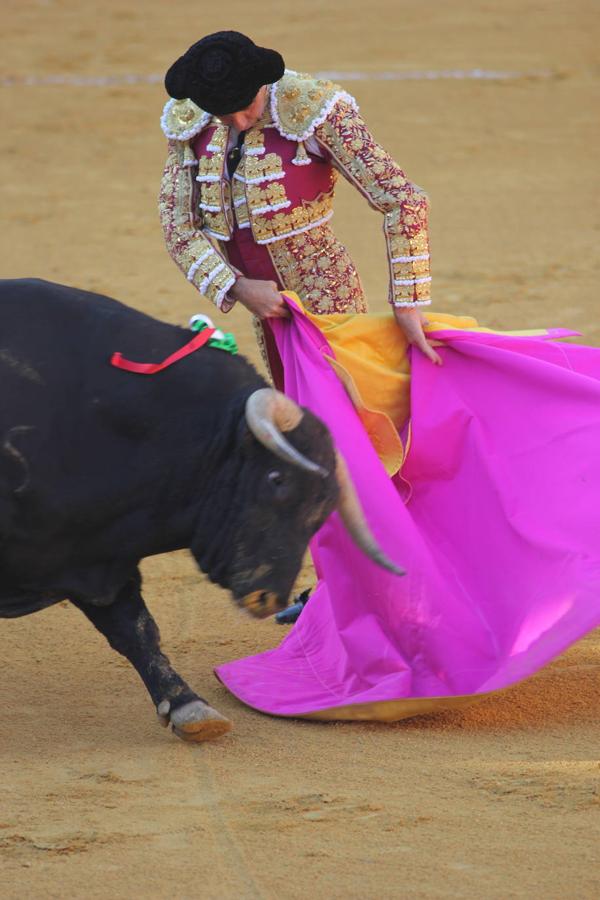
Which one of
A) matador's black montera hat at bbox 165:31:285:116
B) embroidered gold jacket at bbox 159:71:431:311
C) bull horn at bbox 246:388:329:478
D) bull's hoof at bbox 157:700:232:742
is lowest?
bull's hoof at bbox 157:700:232:742

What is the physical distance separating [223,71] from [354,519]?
3.38 feet

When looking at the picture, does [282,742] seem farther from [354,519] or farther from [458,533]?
[458,533]

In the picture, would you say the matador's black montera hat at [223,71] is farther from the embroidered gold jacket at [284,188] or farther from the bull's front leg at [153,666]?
the bull's front leg at [153,666]

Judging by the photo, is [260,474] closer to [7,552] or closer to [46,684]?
[7,552]

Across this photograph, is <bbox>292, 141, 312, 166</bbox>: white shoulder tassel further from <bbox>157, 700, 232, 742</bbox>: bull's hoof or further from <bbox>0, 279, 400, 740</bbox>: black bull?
<bbox>157, 700, 232, 742</bbox>: bull's hoof

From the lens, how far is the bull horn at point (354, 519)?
3416 millimetres

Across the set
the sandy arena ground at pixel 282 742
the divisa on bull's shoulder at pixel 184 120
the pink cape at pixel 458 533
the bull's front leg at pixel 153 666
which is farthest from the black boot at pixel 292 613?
the divisa on bull's shoulder at pixel 184 120

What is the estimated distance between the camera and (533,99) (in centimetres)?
1058

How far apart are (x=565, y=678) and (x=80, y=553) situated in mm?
1209

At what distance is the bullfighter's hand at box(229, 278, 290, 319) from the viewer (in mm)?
3877

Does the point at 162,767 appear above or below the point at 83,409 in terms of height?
below

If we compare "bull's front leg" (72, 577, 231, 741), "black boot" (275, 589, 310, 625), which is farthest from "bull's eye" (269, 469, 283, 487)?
"black boot" (275, 589, 310, 625)

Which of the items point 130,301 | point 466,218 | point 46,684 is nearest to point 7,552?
point 46,684

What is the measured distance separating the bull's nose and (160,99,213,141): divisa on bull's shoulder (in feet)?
3.95
